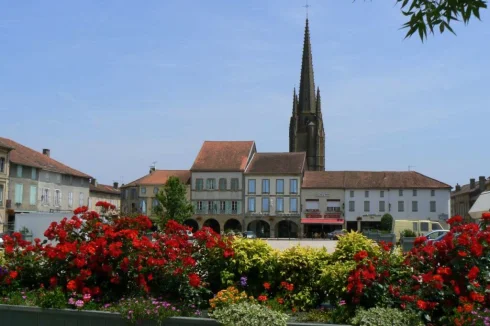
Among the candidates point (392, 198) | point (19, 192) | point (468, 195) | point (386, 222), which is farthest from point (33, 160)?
point (468, 195)

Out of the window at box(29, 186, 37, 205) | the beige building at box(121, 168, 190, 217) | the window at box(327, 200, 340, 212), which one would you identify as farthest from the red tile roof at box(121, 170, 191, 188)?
the window at box(29, 186, 37, 205)

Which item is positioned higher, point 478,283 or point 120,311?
point 478,283

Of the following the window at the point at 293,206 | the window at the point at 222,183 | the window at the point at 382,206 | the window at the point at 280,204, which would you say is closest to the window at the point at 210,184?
the window at the point at 222,183

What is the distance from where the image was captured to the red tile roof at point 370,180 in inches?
2509

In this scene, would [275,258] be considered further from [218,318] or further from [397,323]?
[397,323]

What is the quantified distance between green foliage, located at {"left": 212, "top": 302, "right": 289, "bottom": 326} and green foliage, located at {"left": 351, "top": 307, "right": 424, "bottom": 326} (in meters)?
0.86

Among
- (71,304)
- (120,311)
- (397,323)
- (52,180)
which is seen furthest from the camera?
(52,180)

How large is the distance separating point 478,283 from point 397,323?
1116mm

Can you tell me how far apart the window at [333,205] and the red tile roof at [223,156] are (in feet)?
34.3

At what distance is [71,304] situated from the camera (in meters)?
7.66

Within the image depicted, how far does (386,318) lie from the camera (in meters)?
6.45

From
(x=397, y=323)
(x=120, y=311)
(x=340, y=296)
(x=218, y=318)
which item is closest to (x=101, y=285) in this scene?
(x=120, y=311)

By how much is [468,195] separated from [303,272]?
9105 centimetres

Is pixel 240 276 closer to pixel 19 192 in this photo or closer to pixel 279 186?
pixel 19 192
